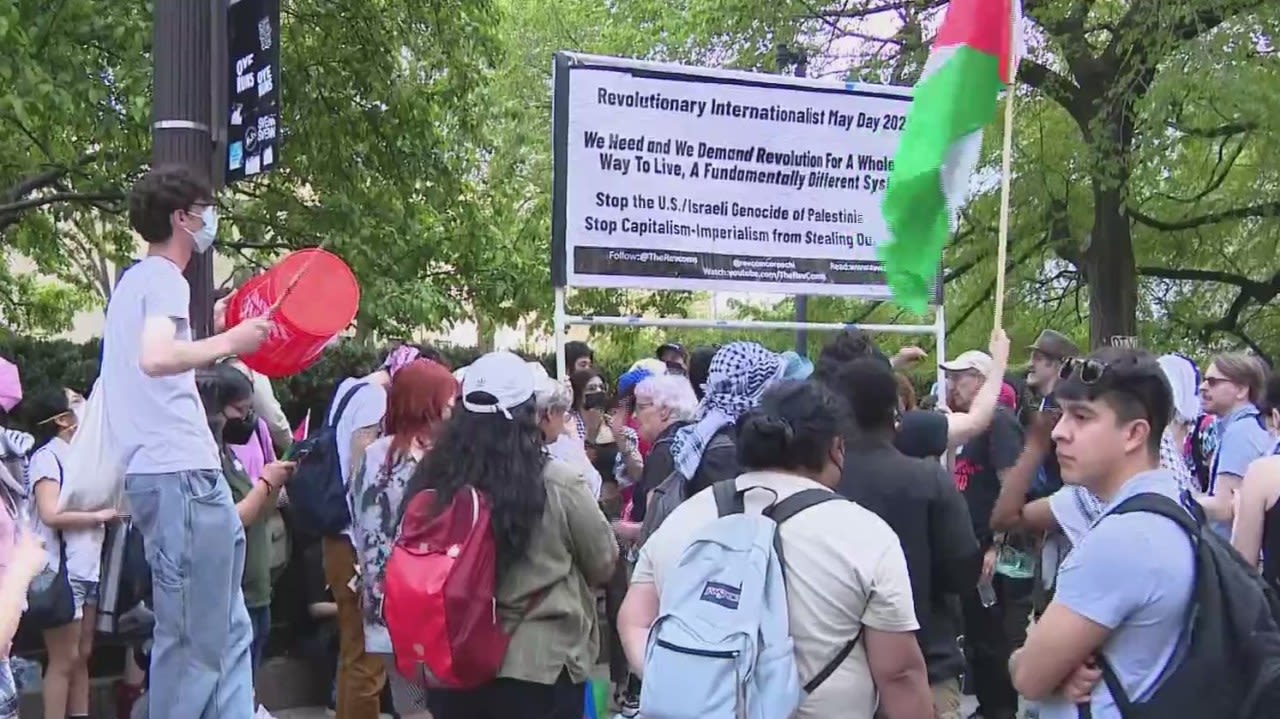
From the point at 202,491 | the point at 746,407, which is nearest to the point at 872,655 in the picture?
the point at 746,407

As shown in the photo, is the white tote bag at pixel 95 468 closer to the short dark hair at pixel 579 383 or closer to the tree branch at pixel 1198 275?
the short dark hair at pixel 579 383

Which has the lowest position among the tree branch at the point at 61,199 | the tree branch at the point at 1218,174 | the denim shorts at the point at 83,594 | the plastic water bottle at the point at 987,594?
→ the plastic water bottle at the point at 987,594

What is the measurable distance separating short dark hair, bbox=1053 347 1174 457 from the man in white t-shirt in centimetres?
258

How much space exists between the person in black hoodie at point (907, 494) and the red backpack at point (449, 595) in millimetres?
1080

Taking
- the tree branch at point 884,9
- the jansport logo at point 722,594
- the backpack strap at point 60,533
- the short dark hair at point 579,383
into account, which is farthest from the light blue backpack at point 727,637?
the tree branch at point 884,9

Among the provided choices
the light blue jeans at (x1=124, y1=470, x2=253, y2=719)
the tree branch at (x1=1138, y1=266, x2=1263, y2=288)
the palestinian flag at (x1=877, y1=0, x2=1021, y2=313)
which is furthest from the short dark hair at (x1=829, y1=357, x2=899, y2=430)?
the tree branch at (x1=1138, y1=266, x2=1263, y2=288)

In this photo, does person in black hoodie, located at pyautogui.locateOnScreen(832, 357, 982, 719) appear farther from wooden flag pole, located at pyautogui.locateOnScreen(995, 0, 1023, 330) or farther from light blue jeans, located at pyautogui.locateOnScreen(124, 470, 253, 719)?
light blue jeans, located at pyautogui.locateOnScreen(124, 470, 253, 719)

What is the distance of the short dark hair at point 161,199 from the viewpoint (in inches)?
173

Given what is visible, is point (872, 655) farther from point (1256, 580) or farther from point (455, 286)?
point (455, 286)

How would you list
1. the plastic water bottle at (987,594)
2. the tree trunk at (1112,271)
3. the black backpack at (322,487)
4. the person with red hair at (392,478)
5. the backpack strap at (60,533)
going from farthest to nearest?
the tree trunk at (1112,271) → the plastic water bottle at (987,594) → the black backpack at (322,487) → the backpack strap at (60,533) → the person with red hair at (392,478)

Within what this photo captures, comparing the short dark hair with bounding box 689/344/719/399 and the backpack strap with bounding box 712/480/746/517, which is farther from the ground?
the short dark hair with bounding box 689/344/719/399

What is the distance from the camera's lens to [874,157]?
6.91 metres

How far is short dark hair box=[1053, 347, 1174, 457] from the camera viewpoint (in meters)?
2.87

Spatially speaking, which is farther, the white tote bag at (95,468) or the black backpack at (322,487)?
the black backpack at (322,487)
